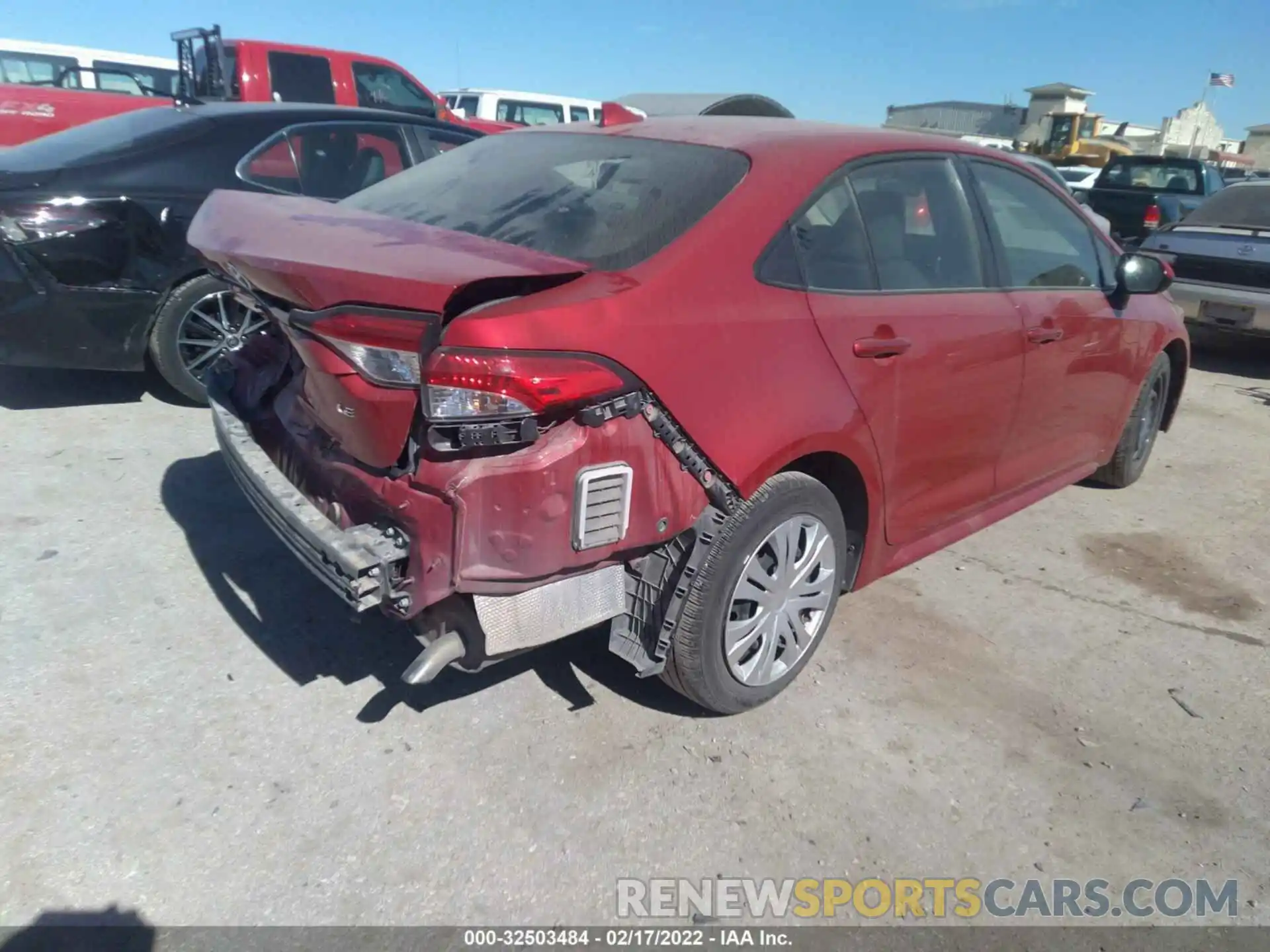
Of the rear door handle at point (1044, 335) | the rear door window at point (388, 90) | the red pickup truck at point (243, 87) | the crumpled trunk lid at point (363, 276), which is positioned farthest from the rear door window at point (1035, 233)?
the rear door window at point (388, 90)

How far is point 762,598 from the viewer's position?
2.85 m

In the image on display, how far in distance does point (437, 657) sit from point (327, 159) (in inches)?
162

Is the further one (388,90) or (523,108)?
(523,108)

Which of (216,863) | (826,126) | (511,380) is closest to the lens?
(511,380)

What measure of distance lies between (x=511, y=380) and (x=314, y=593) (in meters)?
1.72

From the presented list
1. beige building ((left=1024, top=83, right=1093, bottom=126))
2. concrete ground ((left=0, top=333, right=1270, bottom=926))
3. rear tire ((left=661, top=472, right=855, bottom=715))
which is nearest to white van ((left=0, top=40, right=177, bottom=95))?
concrete ground ((left=0, top=333, right=1270, bottom=926))

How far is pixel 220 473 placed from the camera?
4.42m

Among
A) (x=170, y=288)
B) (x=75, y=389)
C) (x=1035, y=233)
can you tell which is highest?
(x=1035, y=233)

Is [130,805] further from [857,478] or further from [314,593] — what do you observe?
[857,478]

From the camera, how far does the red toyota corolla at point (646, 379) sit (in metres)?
2.21

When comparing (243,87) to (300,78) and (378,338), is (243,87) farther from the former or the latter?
(378,338)

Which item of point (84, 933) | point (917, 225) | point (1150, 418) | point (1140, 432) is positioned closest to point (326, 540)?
point (84, 933)

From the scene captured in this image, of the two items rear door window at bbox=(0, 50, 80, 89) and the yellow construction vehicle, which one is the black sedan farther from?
the yellow construction vehicle

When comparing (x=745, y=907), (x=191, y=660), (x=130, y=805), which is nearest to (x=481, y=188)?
(x=191, y=660)
